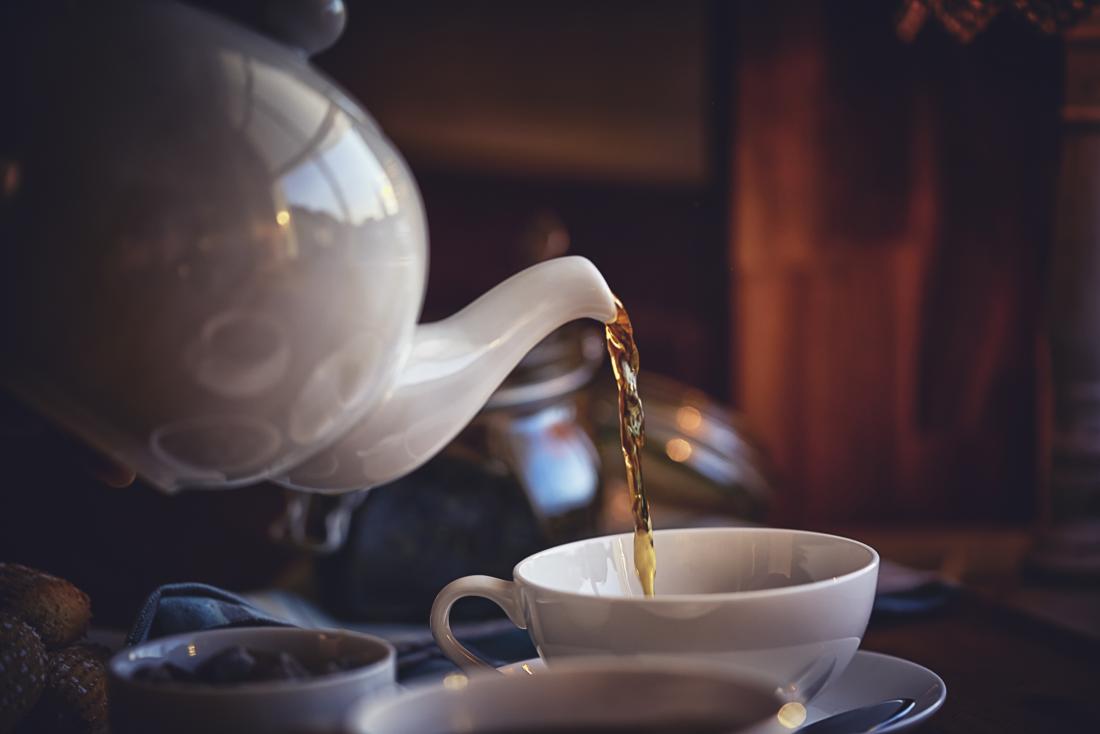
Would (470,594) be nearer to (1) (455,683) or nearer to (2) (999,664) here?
(1) (455,683)

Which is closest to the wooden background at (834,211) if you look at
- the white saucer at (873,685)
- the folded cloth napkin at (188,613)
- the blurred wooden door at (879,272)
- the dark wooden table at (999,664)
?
the blurred wooden door at (879,272)

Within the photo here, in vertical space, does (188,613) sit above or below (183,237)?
below

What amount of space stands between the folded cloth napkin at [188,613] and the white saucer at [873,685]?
135mm

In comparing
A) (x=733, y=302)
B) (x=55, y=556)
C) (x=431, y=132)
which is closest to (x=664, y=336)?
(x=733, y=302)

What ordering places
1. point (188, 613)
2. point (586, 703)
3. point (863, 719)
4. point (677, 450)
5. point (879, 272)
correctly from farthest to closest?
1. point (879, 272)
2. point (677, 450)
3. point (188, 613)
4. point (863, 719)
5. point (586, 703)

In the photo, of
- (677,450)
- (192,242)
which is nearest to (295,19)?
(192,242)

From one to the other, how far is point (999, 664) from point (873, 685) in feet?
0.48

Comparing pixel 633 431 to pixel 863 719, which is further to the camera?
pixel 633 431

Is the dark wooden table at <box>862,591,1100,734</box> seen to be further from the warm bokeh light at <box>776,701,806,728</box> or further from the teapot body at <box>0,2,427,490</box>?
the teapot body at <box>0,2,427,490</box>

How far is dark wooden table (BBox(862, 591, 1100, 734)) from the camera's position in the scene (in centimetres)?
47

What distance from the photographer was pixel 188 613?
505 mm

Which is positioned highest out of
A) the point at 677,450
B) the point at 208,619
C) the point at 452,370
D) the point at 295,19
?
the point at 295,19

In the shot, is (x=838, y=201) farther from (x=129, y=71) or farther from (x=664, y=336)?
(x=129, y=71)

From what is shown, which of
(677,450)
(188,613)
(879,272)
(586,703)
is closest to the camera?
(586,703)
